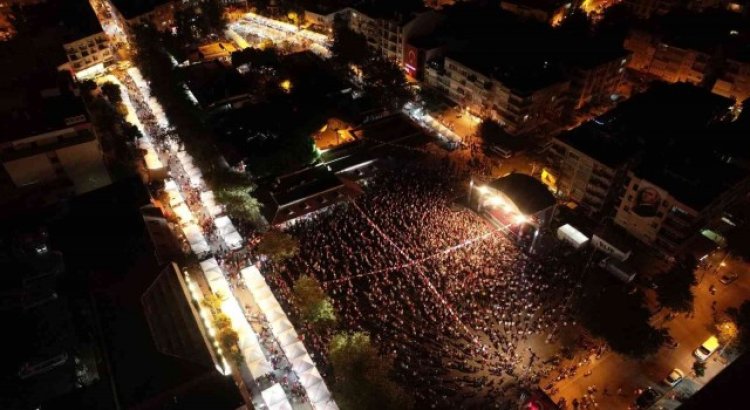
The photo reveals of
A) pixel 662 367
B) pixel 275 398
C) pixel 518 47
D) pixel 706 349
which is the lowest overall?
pixel 662 367

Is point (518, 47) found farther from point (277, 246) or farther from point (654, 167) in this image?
point (277, 246)

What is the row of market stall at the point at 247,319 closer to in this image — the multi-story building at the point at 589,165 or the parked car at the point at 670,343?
the parked car at the point at 670,343

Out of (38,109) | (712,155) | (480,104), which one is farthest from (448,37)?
(38,109)

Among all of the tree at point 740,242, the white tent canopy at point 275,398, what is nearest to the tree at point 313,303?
the white tent canopy at point 275,398

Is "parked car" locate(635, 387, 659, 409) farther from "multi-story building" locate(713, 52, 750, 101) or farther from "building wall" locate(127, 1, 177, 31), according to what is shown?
"building wall" locate(127, 1, 177, 31)

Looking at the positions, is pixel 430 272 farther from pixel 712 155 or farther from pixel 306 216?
pixel 712 155

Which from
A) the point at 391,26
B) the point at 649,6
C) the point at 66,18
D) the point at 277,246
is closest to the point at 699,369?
the point at 277,246
